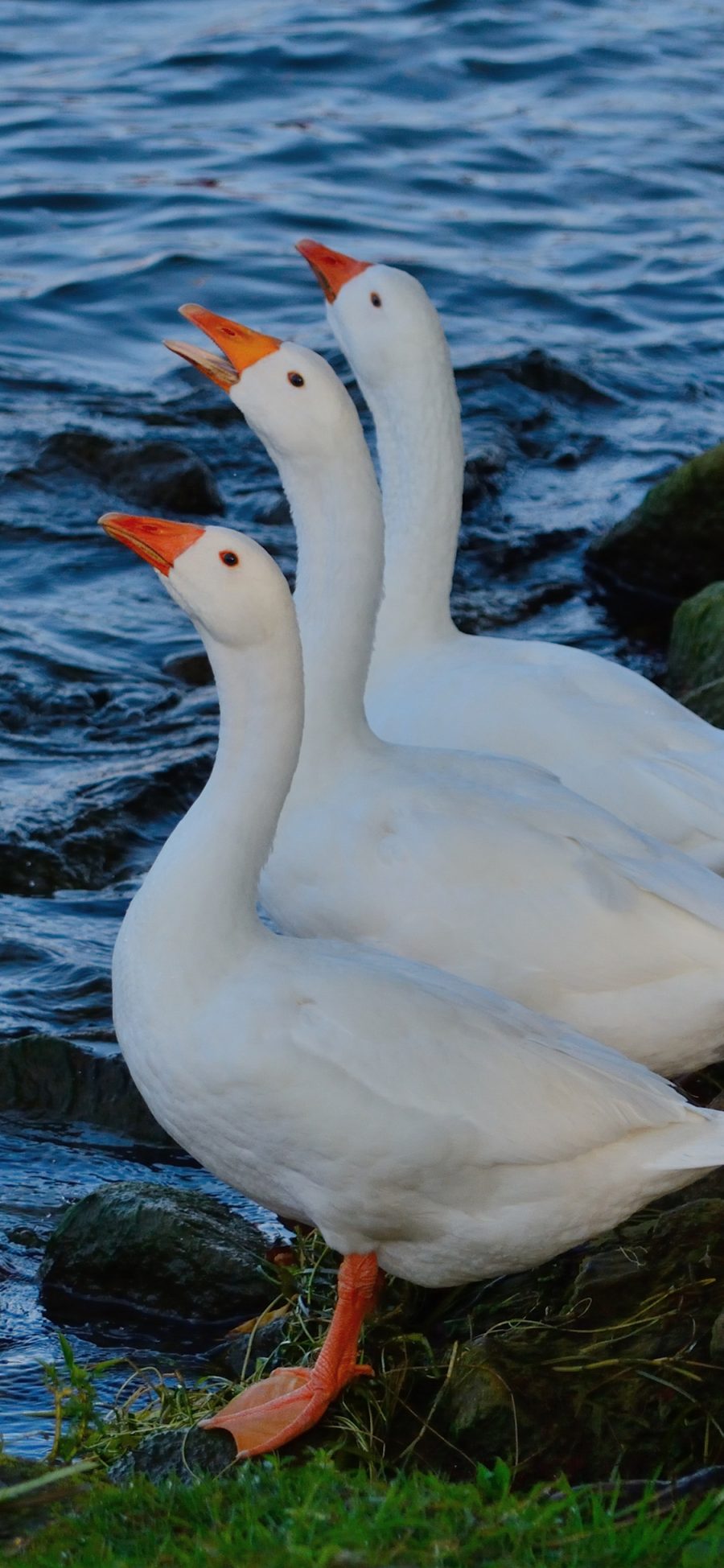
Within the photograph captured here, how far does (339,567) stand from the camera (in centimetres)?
582

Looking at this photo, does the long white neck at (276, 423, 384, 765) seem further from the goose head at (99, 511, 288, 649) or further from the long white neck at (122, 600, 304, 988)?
the goose head at (99, 511, 288, 649)

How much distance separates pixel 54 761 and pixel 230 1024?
14.7ft

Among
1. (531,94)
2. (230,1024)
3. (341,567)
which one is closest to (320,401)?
(341,567)

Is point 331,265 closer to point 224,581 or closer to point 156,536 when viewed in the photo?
point 156,536

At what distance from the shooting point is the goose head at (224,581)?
449 centimetres

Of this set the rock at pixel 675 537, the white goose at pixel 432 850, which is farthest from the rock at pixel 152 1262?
the rock at pixel 675 537

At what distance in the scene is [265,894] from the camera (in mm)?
5441

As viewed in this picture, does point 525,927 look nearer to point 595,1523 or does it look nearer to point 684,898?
point 684,898

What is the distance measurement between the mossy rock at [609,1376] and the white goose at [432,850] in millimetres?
673

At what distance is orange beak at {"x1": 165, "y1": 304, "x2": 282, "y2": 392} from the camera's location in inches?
221

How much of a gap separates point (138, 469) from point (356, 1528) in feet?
27.2

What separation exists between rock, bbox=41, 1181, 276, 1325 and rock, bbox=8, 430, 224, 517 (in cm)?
612

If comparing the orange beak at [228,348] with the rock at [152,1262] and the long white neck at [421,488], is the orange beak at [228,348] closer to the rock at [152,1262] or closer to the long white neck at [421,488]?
the long white neck at [421,488]

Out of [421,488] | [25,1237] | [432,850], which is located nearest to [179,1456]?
[25,1237]
